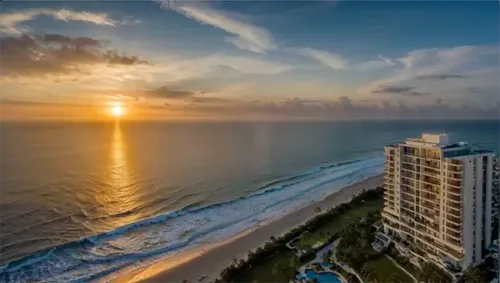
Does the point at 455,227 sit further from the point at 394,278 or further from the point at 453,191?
the point at 394,278

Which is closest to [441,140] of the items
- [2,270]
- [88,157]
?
[2,270]

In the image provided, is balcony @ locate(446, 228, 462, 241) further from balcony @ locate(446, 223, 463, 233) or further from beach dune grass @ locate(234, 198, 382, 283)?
beach dune grass @ locate(234, 198, 382, 283)

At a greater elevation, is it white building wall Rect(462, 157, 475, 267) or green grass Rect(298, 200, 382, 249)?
white building wall Rect(462, 157, 475, 267)

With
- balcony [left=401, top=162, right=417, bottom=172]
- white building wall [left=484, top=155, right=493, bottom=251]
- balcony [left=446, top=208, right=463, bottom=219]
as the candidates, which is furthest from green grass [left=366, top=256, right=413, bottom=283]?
balcony [left=401, top=162, right=417, bottom=172]

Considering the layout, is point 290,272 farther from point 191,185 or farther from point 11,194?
point 11,194

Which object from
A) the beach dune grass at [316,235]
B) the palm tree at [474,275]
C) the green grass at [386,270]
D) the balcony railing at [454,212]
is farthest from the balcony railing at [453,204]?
the beach dune grass at [316,235]

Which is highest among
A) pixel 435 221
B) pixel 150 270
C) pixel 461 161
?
pixel 461 161
